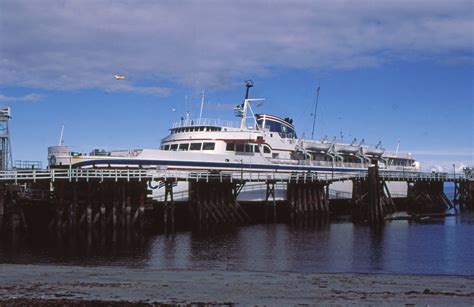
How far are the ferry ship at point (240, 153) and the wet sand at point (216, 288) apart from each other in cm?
2413

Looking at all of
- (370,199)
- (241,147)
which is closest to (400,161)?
(370,199)

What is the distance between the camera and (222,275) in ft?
74.2

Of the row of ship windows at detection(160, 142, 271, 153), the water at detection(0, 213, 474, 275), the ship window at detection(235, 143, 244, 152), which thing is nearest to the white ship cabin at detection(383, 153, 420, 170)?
the row of ship windows at detection(160, 142, 271, 153)

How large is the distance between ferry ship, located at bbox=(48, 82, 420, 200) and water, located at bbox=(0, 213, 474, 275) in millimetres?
10113

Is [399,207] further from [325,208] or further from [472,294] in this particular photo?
[472,294]

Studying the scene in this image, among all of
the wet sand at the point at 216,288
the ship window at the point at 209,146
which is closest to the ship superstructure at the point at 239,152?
the ship window at the point at 209,146

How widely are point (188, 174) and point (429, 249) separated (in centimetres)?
2035

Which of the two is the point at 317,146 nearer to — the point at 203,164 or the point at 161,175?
the point at 203,164

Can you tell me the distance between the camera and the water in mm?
29422

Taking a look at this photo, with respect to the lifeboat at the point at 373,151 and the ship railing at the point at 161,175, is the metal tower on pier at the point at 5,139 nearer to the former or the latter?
the ship railing at the point at 161,175

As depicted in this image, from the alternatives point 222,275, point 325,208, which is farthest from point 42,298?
point 325,208

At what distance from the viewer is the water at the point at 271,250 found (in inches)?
1158

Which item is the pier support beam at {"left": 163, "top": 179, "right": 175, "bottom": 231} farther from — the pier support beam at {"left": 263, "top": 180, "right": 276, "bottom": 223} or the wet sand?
the wet sand

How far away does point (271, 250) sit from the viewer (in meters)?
35.0
